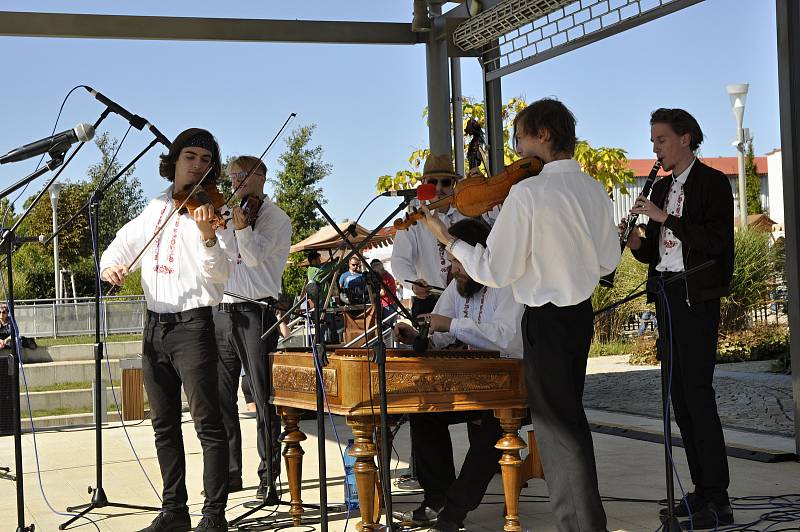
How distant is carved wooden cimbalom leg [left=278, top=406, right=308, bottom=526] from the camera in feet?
15.7

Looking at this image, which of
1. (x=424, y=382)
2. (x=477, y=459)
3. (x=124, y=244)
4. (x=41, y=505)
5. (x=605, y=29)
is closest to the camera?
(x=424, y=382)

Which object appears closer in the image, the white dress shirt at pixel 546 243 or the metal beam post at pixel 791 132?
the white dress shirt at pixel 546 243

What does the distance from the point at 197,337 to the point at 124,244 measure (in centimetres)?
61

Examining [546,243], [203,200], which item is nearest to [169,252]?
[203,200]

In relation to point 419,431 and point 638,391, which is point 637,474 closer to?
point 419,431

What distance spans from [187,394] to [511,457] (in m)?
1.44

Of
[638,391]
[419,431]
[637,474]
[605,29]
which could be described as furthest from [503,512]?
[638,391]

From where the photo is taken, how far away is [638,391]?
1025 cm

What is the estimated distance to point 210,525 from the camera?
4492 millimetres

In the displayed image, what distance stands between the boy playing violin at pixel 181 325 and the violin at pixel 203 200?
0.13 feet

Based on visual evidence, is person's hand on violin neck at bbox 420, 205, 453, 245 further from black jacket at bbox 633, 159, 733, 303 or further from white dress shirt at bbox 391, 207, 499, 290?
white dress shirt at bbox 391, 207, 499, 290

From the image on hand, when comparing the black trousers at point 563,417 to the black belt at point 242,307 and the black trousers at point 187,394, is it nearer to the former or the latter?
the black trousers at point 187,394

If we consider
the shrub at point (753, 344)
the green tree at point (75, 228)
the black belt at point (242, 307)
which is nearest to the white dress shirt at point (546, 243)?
the black belt at point (242, 307)

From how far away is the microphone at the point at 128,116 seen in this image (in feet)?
14.6
